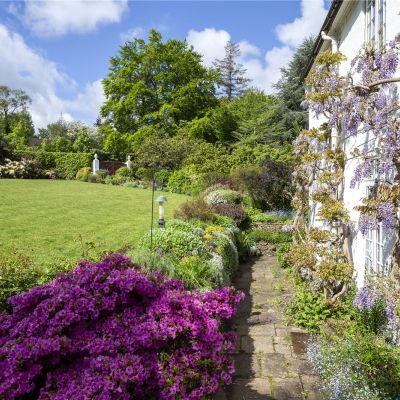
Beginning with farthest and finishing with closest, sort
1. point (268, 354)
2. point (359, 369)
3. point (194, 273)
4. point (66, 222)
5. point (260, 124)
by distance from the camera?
1. point (260, 124)
2. point (66, 222)
3. point (194, 273)
4. point (268, 354)
5. point (359, 369)

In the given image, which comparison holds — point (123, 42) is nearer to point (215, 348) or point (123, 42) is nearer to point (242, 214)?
point (242, 214)

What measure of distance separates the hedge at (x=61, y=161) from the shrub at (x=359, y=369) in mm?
29115

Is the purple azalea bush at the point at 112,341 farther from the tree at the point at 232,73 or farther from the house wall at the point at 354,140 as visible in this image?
the tree at the point at 232,73

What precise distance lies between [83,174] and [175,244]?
24.3 m

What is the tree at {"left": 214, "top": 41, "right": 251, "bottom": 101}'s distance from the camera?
1816 inches

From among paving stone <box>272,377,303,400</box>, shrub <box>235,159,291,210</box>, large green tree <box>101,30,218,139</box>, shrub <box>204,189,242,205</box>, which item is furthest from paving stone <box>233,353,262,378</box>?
large green tree <box>101,30,218,139</box>

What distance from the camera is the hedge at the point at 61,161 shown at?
29.6 m

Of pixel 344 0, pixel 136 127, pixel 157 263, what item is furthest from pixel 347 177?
pixel 136 127

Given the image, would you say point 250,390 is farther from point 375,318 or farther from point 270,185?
point 270,185

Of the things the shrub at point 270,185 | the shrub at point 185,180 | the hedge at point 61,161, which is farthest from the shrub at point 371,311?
the hedge at point 61,161

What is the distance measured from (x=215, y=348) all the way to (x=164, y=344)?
15.6 inches

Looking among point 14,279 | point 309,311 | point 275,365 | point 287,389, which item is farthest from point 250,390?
point 14,279

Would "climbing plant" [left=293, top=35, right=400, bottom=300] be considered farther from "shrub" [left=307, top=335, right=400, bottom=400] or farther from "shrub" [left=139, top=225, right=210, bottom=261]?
"shrub" [left=139, top=225, right=210, bottom=261]

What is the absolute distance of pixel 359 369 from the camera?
341 cm
